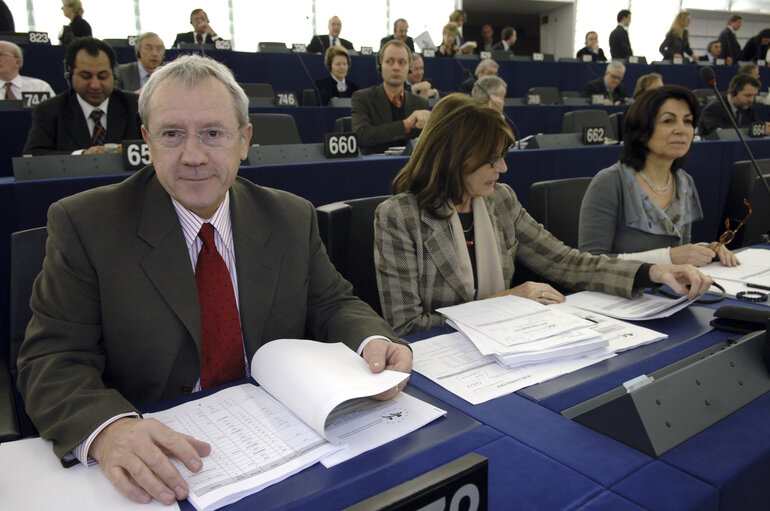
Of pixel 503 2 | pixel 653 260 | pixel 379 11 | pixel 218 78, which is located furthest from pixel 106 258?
pixel 503 2

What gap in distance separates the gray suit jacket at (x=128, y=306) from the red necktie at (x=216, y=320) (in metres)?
0.03

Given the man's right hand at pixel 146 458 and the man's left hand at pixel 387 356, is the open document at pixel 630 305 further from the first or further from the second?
the man's right hand at pixel 146 458

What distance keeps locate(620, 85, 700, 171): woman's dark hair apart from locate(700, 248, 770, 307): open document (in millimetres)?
466

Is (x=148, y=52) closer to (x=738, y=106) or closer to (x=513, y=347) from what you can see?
(x=513, y=347)

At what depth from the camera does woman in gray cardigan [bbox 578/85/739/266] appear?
1.92 meters

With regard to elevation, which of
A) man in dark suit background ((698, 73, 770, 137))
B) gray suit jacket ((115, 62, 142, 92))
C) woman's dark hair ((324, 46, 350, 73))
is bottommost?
man in dark suit background ((698, 73, 770, 137))

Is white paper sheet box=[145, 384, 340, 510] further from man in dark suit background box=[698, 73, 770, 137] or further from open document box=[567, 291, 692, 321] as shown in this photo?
man in dark suit background box=[698, 73, 770, 137]

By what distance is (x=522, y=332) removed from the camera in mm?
1068

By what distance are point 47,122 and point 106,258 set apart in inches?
100

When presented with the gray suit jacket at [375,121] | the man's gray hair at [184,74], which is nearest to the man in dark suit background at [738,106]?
the gray suit jacket at [375,121]

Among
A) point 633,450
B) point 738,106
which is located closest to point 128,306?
point 633,450

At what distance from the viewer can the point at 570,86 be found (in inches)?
332

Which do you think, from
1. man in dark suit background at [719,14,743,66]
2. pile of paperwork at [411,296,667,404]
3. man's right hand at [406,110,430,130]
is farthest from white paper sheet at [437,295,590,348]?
man in dark suit background at [719,14,743,66]

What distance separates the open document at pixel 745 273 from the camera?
1.44m
